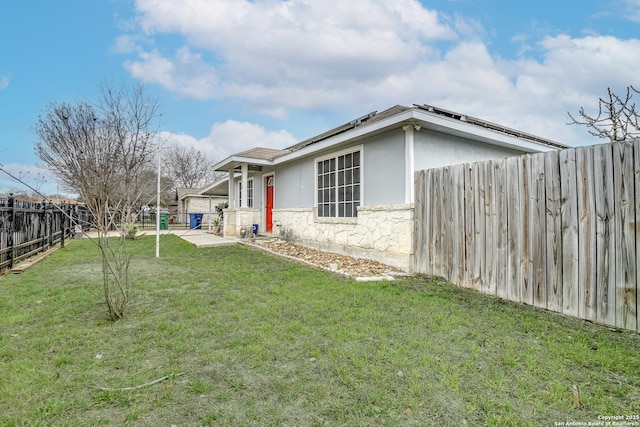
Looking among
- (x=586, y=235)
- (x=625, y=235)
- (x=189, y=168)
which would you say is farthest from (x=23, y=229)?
(x=189, y=168)

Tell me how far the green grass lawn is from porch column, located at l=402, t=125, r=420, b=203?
2168mm

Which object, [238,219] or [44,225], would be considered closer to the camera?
[44,225]

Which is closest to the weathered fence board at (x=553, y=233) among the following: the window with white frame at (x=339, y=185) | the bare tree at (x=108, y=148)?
the window with white frame at (x=339, y=185)

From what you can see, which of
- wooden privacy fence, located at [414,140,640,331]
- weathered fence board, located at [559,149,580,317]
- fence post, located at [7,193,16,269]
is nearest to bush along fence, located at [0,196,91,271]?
fence post, located at [7,193,16,269]

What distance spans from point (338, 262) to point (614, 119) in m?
5.13

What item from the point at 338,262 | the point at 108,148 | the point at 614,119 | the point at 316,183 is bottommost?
the point at 338,262

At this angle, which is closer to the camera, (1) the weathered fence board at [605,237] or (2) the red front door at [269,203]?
(1) the weathered fence board at [605,237]

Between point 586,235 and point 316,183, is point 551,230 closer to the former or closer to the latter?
point 586,235

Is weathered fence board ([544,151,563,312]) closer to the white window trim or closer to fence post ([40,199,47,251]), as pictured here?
the white window trim

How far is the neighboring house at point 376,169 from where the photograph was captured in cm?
614

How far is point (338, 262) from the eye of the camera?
7.03 metres

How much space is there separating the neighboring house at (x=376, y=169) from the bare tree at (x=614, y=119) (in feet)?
7.09

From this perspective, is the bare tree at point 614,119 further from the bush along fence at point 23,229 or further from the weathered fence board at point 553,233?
the bush along fence at point 23,229

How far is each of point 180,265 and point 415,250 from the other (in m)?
5.19
